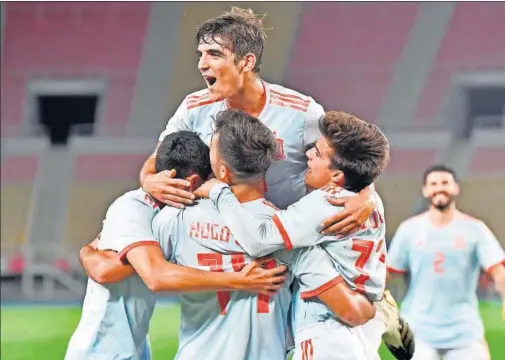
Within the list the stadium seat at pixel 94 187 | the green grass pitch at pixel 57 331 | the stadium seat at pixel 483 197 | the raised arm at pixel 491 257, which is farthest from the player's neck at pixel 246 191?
the stadium seat at pixel 94 187

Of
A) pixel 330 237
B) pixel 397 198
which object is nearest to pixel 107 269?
pixel 330 237

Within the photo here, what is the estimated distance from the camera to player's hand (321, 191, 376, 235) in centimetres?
257

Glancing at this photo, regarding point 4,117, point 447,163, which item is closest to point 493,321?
point 447,163

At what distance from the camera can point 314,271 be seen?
261 centimetres

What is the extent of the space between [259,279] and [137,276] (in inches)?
16.5

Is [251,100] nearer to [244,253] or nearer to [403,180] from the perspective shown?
[244,253]

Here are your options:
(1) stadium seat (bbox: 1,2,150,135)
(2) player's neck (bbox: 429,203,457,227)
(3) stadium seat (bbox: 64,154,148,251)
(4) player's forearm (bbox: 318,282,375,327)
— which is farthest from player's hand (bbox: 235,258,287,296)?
(1) stadium seat (bbox: 1,2,150,135)

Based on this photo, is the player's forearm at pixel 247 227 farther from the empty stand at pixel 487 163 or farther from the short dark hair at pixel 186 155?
the empty stand at pixel 487 163

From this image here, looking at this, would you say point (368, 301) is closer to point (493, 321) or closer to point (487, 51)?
point (493, 321)

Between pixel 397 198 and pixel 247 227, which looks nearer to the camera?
pixel 247 227

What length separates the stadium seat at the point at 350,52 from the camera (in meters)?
8.36

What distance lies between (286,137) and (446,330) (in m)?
1.72

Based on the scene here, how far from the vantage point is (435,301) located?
14.6 feet

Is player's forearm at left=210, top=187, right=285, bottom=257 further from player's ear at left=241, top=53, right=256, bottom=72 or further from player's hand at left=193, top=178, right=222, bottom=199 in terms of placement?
player's ear at left=241, top=53, right=256, bottom=72
